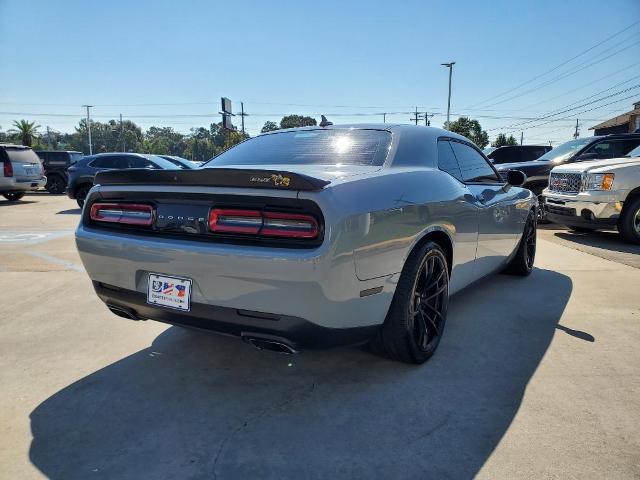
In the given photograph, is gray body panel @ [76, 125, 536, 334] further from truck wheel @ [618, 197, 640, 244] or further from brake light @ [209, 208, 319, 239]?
truck wheel @ [618, 197, 640, 244]

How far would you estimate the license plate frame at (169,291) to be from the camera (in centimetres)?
214

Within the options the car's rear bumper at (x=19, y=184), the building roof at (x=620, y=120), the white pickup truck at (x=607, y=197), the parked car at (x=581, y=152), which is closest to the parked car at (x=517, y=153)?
the parked car at (x=581, y=152)

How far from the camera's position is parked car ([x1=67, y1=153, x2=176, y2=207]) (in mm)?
11253

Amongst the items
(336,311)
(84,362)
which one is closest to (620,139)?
(336,311)

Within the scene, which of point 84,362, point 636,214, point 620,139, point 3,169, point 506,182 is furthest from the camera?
point 3,169

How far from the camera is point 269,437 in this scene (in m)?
1.94

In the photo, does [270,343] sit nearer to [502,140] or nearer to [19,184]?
[19,184]

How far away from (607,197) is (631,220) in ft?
1.50

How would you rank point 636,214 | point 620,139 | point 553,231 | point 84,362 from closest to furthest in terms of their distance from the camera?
point 84,362 < point 636,214 < point 553,231 < point 620,139

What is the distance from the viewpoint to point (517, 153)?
42.5ft

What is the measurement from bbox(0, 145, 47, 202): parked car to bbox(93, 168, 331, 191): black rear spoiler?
496 inches

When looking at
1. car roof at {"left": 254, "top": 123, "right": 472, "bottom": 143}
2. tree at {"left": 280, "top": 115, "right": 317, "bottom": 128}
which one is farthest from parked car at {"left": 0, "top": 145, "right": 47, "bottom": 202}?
car roof at {"left": 254, "top": 123, "right": 472, "bottom": 143}

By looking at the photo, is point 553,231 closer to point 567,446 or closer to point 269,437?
point 567,446

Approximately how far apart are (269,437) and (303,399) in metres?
0.35
